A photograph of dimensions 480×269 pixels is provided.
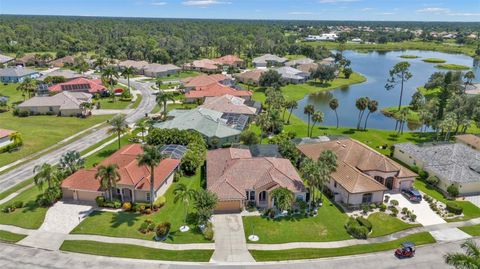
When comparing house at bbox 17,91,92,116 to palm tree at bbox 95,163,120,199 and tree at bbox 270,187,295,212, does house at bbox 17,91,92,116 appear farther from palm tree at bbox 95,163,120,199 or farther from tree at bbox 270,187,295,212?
tree at bbox 270,187,295,212

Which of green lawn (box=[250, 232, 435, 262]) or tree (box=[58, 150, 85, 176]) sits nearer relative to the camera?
green lawn (box=[250, 232, 435, 262])

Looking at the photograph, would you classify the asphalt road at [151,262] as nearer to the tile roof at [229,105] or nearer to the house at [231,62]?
the tile roof at [229,105]

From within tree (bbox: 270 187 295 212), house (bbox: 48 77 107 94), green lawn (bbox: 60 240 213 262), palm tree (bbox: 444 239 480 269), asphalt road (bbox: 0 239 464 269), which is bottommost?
asphalt road (bbox: 0 239 464 269)

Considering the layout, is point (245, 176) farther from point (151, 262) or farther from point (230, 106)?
point (230, 106)

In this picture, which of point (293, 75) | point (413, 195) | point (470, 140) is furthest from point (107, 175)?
point (293, 75)

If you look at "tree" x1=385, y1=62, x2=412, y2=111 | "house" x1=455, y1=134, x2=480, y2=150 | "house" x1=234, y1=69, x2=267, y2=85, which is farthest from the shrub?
"house" x1=234, y1=69, x2=267, y2=85

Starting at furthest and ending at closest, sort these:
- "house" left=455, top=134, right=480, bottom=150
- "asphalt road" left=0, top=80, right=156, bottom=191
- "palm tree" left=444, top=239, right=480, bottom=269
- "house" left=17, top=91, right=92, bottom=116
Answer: "house" left=17, top=91, right=92, bottom=116 → "house" left=455, top=134, right=480, bottom=150 → "asphalt road" left=0, top=80, right=156, bottom=191 → "palm tree" left=444, top=239, right=480, bottom=269

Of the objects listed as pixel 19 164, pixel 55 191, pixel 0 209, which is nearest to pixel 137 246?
pixel 55 191

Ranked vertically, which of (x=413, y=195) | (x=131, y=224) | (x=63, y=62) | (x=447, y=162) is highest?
(x=63, y=62)
